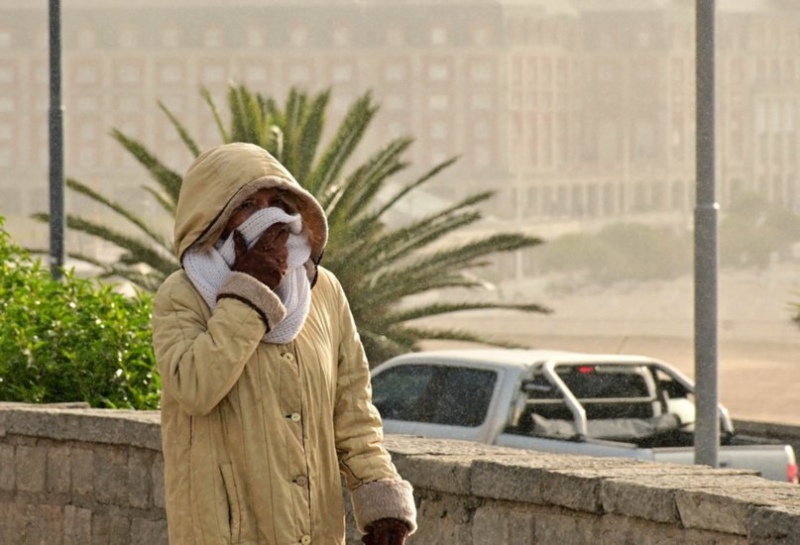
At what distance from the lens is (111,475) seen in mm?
6086

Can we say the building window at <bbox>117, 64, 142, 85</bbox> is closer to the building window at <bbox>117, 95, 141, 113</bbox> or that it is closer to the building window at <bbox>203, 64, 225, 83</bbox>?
the building window at <bbox>117, 95, 141, 113</bbox>

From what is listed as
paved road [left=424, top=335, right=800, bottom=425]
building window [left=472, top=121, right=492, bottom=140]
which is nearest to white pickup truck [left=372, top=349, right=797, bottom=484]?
paved road [left=424, top=335, right=800, bottom=425]

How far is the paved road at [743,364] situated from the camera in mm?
91375

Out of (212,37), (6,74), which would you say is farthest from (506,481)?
(6,74)

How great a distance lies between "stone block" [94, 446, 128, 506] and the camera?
6035mm

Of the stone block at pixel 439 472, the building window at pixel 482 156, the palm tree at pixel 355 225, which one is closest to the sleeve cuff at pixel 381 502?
the stone block at pixel 439 472

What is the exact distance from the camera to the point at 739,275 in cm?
13312

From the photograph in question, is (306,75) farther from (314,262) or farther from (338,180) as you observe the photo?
(314,262)

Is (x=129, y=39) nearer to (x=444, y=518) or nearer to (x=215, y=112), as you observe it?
(x=215, y=112)

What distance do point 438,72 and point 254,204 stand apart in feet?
476

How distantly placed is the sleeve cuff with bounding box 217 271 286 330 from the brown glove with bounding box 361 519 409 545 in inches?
18.9

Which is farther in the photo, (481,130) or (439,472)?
(481,130)

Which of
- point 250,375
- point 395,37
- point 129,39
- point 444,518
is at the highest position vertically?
point 129,39

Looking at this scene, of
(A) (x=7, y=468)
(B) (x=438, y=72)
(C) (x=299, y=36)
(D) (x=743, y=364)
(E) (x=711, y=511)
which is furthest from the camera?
(C) (x=299, y=36)
